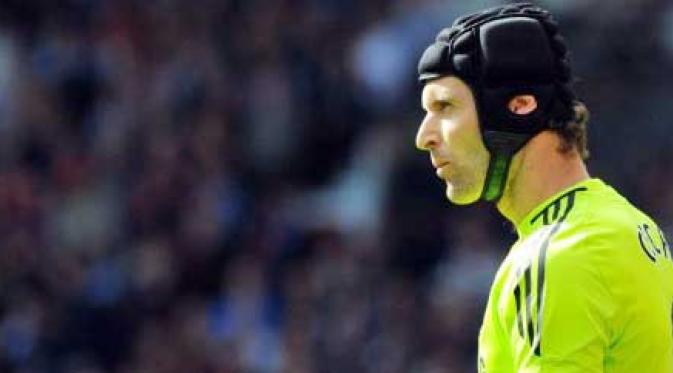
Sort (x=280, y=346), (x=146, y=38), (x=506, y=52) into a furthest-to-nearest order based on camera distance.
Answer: (x=146, y=38)
(x=280, y=346)
(x=506, y=52)

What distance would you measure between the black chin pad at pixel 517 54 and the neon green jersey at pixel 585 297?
298 mm

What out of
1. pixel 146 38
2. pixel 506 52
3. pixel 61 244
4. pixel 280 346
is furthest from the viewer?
pixel 146 38

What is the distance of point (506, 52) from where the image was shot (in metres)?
3.93

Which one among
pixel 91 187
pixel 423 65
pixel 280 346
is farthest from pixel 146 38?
pixel 423 65

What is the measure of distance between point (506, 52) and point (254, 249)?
265 inches

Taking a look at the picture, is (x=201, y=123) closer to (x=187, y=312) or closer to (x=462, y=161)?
(x=187, y=312)

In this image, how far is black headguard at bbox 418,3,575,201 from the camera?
155 inches

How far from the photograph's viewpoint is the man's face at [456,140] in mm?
3979

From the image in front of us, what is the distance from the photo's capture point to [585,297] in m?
3.59

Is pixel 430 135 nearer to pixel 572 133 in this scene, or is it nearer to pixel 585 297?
pixel 572 133

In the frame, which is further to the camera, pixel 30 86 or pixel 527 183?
pixel 30 86

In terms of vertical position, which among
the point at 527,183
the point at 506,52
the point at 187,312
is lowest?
the point at 187,312

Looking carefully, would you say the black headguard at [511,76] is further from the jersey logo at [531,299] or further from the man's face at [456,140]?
the jersey logo at [531,299]

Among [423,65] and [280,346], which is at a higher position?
[423,65]
